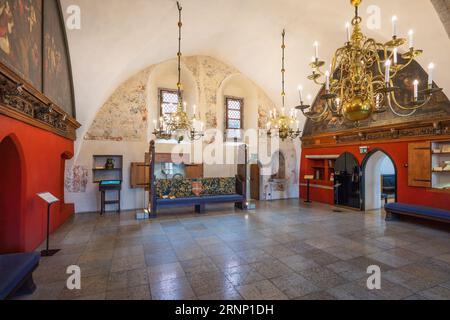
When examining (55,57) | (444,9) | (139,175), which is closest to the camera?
(444,9)

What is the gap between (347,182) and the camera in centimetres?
809

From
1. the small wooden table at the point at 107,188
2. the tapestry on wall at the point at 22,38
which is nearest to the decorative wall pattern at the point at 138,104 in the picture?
the small wooden table at the point at 107,188

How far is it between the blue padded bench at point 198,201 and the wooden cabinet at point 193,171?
4.87 ft

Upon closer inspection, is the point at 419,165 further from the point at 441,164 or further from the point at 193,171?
the point at 193,171

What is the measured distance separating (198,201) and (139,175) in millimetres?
2305

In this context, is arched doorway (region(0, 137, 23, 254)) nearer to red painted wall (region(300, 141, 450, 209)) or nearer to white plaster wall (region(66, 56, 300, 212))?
white plaster wall (region(66, 56, 300, 212))

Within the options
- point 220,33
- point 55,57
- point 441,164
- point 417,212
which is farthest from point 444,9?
point 55,57

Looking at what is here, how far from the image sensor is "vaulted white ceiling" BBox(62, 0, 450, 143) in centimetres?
472

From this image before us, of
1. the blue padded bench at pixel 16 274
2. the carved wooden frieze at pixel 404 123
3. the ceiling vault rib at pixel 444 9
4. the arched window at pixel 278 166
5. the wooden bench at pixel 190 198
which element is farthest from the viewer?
the arched window at pixel 278 166

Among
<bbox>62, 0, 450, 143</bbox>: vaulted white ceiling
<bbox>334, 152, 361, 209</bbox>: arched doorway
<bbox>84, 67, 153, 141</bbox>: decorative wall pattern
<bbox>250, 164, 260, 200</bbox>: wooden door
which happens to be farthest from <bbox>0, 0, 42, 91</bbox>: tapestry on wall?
<bbox>334, 152, 361, 209</bbox>: arched doorway

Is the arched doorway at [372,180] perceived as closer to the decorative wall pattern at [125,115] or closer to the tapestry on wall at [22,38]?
the decorative wall pattern at [125,115]

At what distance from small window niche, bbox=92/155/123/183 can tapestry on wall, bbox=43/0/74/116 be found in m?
2.16

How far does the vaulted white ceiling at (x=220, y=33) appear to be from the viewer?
4.72 m

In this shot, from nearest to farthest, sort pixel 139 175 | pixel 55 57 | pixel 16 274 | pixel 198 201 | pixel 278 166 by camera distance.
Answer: pixel 16 274
pixel 55 57
pixel 198 201
pixel 139 175
pixel 278 166
